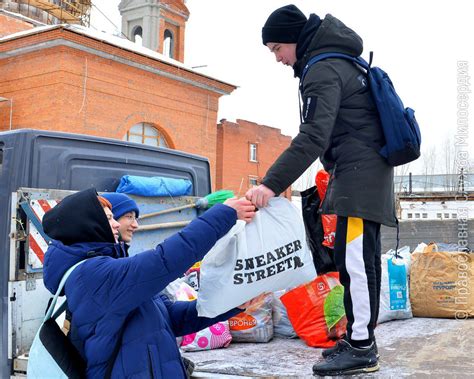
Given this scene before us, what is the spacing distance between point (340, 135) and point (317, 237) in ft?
1.93

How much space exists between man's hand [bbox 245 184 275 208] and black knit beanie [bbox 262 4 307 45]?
81 cm

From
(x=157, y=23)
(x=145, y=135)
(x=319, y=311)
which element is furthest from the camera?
(x=157, y=23)

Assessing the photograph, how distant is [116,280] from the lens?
5.42ft

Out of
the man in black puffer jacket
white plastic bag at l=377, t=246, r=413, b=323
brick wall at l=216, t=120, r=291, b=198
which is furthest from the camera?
brick wall at l=216, t=120, r=291, b=198

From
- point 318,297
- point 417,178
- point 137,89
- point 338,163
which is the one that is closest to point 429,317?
point 318,297

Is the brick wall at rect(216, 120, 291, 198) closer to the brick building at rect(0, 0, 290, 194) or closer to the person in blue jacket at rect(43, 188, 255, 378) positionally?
the brick building at rect(0, 0, 290, 194)

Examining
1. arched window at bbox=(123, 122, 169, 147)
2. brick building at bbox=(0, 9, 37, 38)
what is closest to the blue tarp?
arched window at bbox=(123, 122, 169, 147)

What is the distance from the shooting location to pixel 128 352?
66.5 inches

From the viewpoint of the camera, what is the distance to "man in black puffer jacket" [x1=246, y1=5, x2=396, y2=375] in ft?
7.73

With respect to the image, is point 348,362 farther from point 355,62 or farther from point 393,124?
point 355,62

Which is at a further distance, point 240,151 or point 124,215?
point 240,151

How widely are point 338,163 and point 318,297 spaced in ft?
3.20

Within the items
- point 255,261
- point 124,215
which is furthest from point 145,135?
point 255,261

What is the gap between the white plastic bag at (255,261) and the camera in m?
2.16
